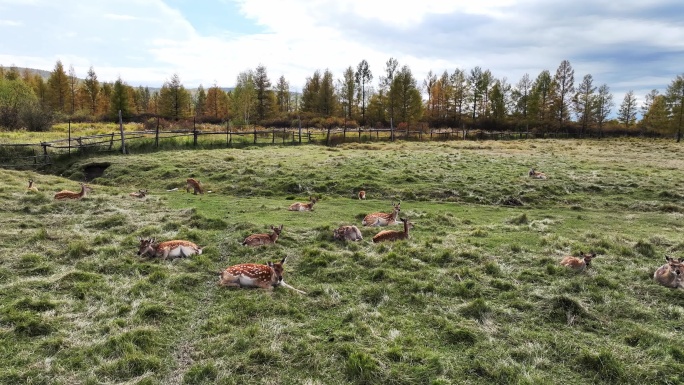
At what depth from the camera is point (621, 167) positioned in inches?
1006

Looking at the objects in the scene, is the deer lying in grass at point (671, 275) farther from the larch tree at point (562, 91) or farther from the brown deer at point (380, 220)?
the larch tree at point (562, 91)

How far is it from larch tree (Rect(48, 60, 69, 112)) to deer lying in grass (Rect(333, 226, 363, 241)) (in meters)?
77.8

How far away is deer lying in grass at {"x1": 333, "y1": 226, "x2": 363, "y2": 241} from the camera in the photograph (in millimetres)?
11352

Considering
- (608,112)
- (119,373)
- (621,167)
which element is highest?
(608,112)

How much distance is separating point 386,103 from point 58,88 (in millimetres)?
55393

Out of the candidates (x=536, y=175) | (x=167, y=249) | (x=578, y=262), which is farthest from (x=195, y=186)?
(x=536, y=175)

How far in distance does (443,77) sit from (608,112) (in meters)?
31.5

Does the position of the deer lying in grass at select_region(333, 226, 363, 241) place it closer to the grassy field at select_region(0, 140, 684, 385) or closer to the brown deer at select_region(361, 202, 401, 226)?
the grassy field at select_region(0, 140, 684, 385)

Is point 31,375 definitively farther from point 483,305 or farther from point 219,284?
point 483,305

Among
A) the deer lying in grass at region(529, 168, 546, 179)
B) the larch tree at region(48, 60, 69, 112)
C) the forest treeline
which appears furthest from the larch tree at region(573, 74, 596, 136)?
the larch tree at region(48, 60, 69, 112)

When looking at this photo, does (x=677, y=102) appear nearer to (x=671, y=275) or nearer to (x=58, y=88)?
(x=671, y=275)

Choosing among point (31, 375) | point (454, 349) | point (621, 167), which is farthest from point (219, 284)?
point (621, 167)

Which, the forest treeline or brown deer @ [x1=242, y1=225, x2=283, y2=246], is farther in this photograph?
the forest treeline

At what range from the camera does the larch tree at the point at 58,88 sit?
7262cm
